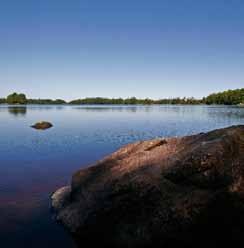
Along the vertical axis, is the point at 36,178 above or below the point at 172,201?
below

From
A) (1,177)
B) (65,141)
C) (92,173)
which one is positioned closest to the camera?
(92,173)

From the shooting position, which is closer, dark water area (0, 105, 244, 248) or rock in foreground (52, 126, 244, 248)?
rock in foreground (52, 126, 244, 248)

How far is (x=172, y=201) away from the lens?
8.30m

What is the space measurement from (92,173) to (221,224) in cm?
585

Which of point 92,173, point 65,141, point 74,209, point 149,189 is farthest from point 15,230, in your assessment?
point 65,141

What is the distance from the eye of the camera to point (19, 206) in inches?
509

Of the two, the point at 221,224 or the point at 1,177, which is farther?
the point at 1,177

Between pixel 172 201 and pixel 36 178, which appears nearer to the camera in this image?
pixel 172 201

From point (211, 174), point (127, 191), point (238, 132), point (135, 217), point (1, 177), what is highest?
point (238, 132)

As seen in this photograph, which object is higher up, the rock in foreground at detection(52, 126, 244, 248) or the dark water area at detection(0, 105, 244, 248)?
the rock in foreground at detection(52, 126, 244, 248)

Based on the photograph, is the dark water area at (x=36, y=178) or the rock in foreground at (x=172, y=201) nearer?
the rock in foreground at (x=172, y=201)

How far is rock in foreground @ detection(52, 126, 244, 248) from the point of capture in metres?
7.77

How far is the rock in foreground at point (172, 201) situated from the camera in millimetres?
7766

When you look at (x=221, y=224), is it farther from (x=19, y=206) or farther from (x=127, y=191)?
(x=19, y=206)
